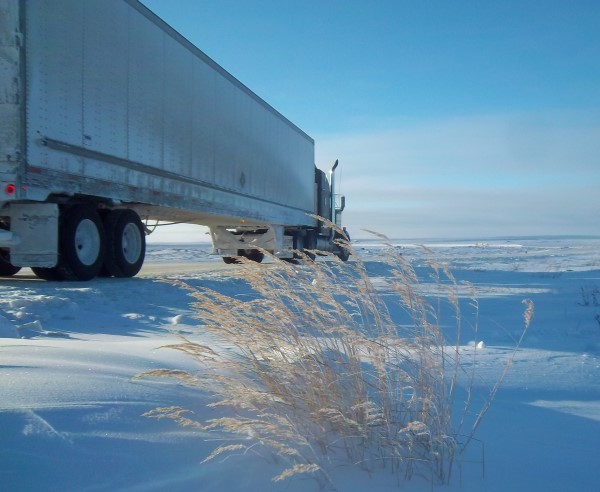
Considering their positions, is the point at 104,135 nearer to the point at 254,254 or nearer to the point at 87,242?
the point at 87,242

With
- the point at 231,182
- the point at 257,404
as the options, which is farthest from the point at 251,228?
the point at 257,404

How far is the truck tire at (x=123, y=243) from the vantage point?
9.27 metres

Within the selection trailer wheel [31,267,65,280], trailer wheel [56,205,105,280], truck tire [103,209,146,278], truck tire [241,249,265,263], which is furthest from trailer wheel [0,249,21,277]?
truck tire [241,249,265,263]

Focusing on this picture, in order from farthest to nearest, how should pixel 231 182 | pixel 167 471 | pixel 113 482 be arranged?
1. pixel 231 182
2. pixel 167 471
3. pixel 113 482

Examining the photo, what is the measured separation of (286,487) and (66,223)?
23.8ft

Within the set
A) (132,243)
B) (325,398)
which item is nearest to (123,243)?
(132,243)

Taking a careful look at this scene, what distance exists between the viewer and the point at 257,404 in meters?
2.28

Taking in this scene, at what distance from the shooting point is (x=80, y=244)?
856cm

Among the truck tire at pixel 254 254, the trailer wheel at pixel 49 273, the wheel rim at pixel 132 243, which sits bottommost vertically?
the trailer wheel at pixel 49 273

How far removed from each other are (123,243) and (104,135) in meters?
2.08

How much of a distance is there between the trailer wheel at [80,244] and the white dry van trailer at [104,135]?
0.02 metres

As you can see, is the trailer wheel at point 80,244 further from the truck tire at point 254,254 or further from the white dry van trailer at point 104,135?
the truck tire at point 254,254

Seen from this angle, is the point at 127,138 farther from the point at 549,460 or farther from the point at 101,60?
the point at 549,460

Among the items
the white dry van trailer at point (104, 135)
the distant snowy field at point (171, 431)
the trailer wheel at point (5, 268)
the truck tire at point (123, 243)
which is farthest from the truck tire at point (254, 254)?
the distant snowy field at point (171, 431)
